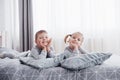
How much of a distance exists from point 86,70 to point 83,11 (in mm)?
2190

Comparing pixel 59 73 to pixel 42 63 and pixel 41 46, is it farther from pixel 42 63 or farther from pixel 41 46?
pixel 41 46

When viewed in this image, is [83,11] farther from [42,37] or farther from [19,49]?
[42,37]

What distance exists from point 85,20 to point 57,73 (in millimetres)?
2179

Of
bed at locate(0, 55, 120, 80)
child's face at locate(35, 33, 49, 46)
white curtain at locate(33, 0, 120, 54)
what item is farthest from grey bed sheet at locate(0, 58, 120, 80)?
white curtain at locate(33, 0, 120, 54)

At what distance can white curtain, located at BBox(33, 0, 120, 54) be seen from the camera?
12.3 feet

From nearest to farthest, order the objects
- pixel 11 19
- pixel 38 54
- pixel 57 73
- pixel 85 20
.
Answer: pixel 57 73 → pixel 38 54 → pixel 85 20 → pixel 11 19

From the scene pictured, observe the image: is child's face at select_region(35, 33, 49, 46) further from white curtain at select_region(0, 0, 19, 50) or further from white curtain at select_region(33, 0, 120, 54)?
white curtain at select_region(0, 0, 19, 50)

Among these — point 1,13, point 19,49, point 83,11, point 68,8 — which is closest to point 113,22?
point 83,11

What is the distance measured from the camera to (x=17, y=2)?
4254 mm

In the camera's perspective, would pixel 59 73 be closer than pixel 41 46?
Yes

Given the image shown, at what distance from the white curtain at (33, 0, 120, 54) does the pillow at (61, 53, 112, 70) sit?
6.25ft

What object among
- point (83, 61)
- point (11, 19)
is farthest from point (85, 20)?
point (83, 61)

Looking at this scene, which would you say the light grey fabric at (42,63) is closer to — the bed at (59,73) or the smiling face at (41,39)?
the bed at (59,73)

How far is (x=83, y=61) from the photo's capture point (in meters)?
1.85
